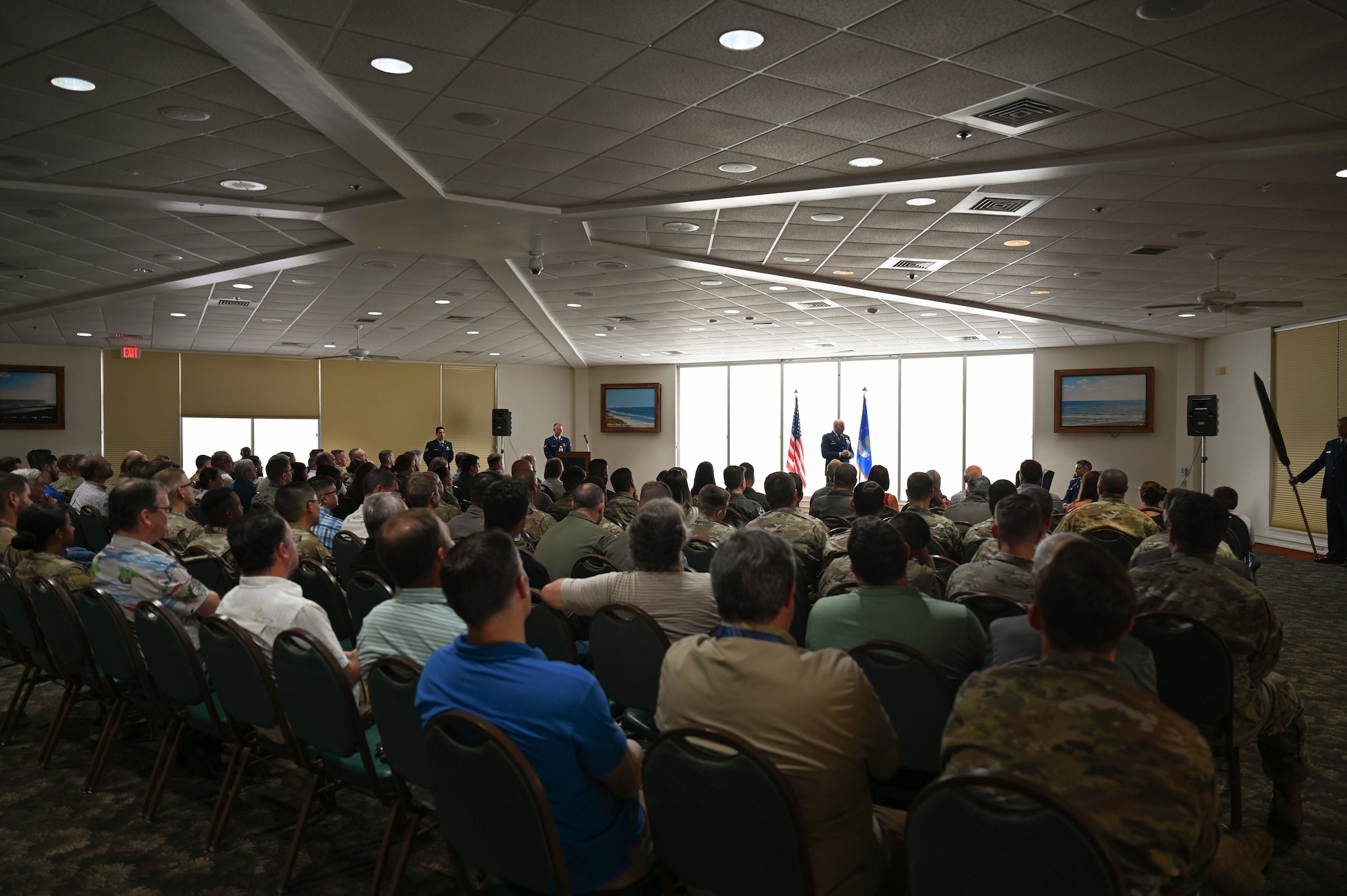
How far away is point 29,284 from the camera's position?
1073 centimetres

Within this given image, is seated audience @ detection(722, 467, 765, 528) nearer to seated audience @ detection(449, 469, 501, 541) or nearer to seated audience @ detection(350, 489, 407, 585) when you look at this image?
seated audience @ detection(449, 469, 501, 541)

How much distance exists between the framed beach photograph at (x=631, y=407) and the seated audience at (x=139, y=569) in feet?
56.2

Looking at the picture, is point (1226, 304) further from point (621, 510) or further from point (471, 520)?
point (471, 520)

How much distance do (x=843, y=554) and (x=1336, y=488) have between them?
9.55 metres

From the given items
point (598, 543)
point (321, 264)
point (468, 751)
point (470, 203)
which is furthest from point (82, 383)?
point (468, 751)

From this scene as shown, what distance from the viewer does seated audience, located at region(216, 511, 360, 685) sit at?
2.89m

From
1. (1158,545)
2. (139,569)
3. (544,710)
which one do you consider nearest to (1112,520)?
(1158,545)

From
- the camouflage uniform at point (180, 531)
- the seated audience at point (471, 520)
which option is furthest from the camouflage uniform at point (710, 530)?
the camouflage uniform at point (180, 531)

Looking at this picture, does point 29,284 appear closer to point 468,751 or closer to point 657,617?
point 657,617

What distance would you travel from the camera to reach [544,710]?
1.77 meters

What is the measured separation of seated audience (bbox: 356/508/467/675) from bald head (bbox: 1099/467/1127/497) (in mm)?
4848

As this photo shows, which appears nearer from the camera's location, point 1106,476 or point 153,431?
point 1106,476

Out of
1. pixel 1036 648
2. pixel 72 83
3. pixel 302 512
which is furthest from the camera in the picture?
pixel 302 512

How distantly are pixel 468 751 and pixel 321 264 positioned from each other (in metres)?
9.27
